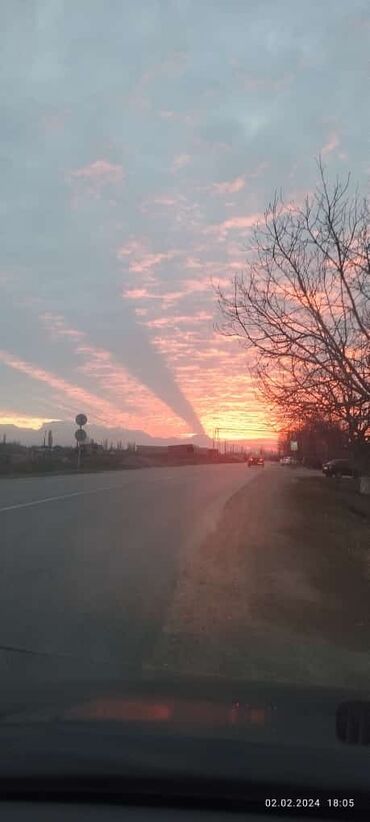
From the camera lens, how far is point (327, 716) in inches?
138

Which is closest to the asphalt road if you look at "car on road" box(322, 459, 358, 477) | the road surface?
the road surface

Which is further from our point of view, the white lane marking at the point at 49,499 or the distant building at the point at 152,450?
the distant building at the point at 152,450

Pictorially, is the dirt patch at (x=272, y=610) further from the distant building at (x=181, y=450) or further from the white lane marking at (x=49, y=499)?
the distant building at (x=181, y=450)

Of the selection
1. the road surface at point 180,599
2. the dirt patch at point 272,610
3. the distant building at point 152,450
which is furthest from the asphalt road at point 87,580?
the distant building at point 152,450

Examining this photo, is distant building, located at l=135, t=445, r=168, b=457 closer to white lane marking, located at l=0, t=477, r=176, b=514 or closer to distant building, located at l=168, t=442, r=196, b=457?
distant building, located at l=168, t=442, r=196, b=457

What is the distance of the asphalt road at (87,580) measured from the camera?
677 centimetres

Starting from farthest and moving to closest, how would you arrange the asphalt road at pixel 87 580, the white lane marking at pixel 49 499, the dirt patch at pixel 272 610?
the white lane marking at pixel 49 499
the asphalt road at pixel 87 580
the dirt patch at pixel 272 610

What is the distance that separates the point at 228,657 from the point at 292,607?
2.42 m

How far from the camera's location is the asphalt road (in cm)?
677

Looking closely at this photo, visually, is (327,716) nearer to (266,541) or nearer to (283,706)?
(283,706)

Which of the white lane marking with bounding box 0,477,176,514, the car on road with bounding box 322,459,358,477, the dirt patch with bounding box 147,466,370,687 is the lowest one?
the dirt patch with bounding box 147,466,370,687

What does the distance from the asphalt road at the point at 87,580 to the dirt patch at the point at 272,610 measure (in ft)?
0.99

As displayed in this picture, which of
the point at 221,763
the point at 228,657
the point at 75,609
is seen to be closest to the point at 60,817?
the point at 221,763

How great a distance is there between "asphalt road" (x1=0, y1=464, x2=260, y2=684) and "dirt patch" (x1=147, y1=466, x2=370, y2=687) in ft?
0.99
